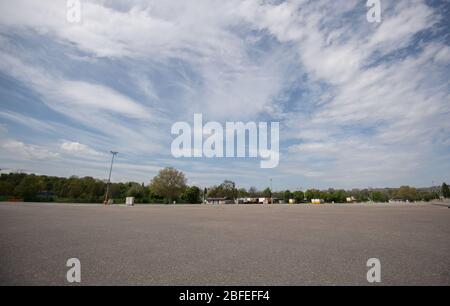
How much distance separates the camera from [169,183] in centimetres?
9462

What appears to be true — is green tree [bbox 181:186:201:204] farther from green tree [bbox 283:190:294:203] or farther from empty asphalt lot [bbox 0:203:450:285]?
empty asphalt lot [bbox 0:203:450:285]

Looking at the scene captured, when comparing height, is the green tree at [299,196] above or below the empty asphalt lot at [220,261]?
above

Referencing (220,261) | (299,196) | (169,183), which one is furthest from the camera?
(299,196)

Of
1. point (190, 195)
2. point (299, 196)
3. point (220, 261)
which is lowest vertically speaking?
point (220, 261)

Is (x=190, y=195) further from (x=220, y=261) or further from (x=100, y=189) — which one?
(x=220, y=261)

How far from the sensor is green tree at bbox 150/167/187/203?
305 ft

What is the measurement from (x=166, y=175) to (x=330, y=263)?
3627 inches

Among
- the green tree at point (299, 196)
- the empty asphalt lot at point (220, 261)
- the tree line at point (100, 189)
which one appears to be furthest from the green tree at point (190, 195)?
the empty asphalt lot at point (220, 261)

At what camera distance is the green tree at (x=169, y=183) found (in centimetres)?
9304

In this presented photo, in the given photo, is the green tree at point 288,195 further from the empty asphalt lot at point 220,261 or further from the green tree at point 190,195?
the empty asphalt lot at point 220,261

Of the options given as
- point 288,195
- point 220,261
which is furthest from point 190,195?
point 220,261
